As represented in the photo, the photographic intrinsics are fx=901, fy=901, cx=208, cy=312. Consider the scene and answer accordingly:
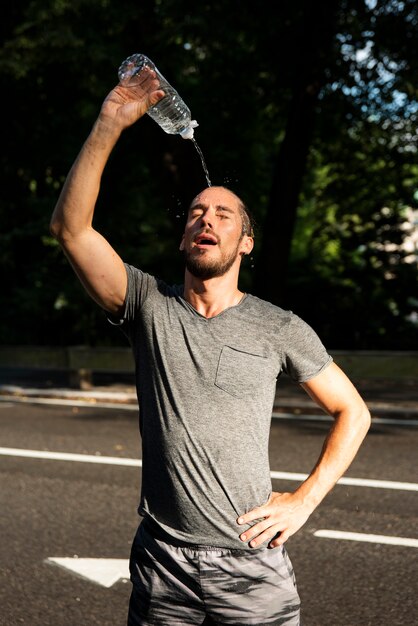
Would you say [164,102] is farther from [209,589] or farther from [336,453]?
[209,589]

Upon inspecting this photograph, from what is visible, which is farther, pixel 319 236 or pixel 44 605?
pixel 319 236

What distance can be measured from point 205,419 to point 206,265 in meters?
0.45

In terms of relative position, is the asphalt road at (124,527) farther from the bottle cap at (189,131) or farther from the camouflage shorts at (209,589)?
the bottle cap at (189,131)

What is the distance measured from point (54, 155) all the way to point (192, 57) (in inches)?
226

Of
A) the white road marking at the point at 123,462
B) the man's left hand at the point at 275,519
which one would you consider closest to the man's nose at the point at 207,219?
the man's left hand at the point at 275,519

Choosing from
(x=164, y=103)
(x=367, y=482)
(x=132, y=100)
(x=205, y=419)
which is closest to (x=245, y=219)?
(x=164, y=103)

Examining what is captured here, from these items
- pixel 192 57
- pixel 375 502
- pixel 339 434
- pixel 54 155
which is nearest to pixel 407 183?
pixel 192 57

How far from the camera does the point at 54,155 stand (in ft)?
68.3

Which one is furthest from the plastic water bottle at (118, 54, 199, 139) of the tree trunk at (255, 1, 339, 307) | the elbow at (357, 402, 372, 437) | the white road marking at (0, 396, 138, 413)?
the tree trunk at (255, 1, 339, 307)

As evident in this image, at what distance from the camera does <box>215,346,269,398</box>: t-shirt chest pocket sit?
8.55ft

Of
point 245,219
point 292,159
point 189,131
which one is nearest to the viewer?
point 245,219

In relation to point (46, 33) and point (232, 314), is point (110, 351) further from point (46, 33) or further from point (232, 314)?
point (232, 314)

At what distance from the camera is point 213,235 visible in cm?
266

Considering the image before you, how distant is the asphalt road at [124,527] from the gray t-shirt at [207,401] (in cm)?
232
